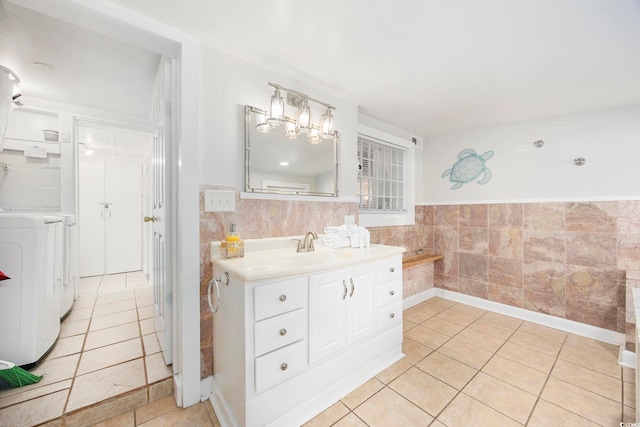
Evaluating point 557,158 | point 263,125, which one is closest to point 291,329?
point 263,125

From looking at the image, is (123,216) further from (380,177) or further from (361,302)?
(361,302)

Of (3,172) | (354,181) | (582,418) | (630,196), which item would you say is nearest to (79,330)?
(3,172)

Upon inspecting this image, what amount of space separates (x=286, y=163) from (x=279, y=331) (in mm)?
1160

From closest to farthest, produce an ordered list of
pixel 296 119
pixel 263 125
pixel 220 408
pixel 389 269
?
pixel 220 408, pixel 263 125, pixel 389 269, pixel 296 119

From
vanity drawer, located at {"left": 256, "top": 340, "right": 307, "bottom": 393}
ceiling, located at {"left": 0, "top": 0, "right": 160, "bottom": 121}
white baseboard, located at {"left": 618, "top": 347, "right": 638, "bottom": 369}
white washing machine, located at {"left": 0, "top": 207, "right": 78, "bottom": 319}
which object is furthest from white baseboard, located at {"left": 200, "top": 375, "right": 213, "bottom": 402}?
white baseboard, located at {"left": 618, "top": 347, "right": 638, "bottom": 369}

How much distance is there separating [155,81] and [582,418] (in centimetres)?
356

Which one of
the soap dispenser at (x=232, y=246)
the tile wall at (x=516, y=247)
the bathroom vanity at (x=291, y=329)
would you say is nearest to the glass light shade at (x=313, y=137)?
the tile wall at (x=516, y=247)

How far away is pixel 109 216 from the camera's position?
408cm

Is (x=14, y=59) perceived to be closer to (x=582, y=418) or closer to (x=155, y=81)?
(x=155, y=81)

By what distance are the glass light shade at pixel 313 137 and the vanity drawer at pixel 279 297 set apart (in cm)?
114

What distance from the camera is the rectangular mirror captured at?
1733 mm

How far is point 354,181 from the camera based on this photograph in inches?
92.7

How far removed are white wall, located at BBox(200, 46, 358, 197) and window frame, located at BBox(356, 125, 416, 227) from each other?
1.25 meters

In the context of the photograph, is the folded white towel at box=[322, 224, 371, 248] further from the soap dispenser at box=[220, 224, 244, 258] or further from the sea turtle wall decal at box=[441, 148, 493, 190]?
the sea turtle wall decal at box=[441, 148, 493, 190]
